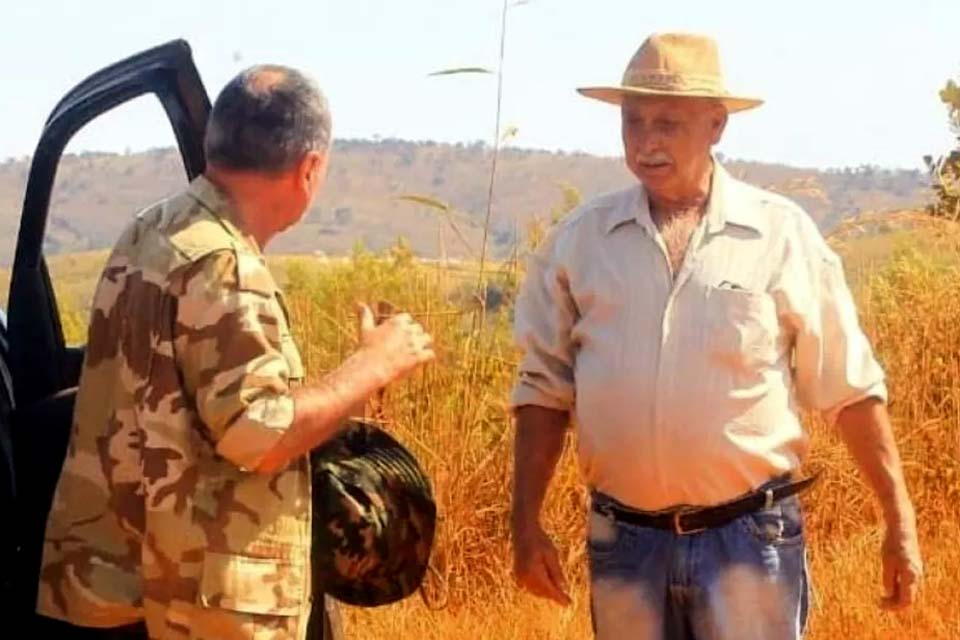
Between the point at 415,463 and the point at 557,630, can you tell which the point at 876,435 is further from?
the point at 557,630

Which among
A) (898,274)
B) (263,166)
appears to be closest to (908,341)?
(898,274)

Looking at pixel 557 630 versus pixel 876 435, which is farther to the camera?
pixel 557 630

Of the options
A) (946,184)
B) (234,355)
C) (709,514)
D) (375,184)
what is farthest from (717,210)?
(375,184)

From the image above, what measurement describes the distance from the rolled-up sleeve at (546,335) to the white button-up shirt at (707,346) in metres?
0.03

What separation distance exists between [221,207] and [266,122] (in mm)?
195

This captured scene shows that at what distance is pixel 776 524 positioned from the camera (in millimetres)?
4219

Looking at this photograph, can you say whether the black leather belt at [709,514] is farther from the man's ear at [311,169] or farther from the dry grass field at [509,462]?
the dry grass field at [509,462]

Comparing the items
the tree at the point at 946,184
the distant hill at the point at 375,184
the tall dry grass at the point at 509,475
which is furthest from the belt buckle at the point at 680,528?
the distant hill at the point at 375,184

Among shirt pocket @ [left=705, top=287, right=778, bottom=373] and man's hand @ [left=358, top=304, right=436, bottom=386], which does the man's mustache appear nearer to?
shirt pocket @ [left=705, top=287, right=778, bottom=373]

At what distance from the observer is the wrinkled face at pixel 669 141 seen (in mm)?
4238

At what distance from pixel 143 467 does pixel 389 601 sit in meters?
0.77

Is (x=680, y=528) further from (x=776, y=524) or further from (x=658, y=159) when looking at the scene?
(x=658, y=159)

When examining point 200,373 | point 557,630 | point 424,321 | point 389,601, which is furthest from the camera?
point 424,321

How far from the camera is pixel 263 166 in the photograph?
11.8 feet
